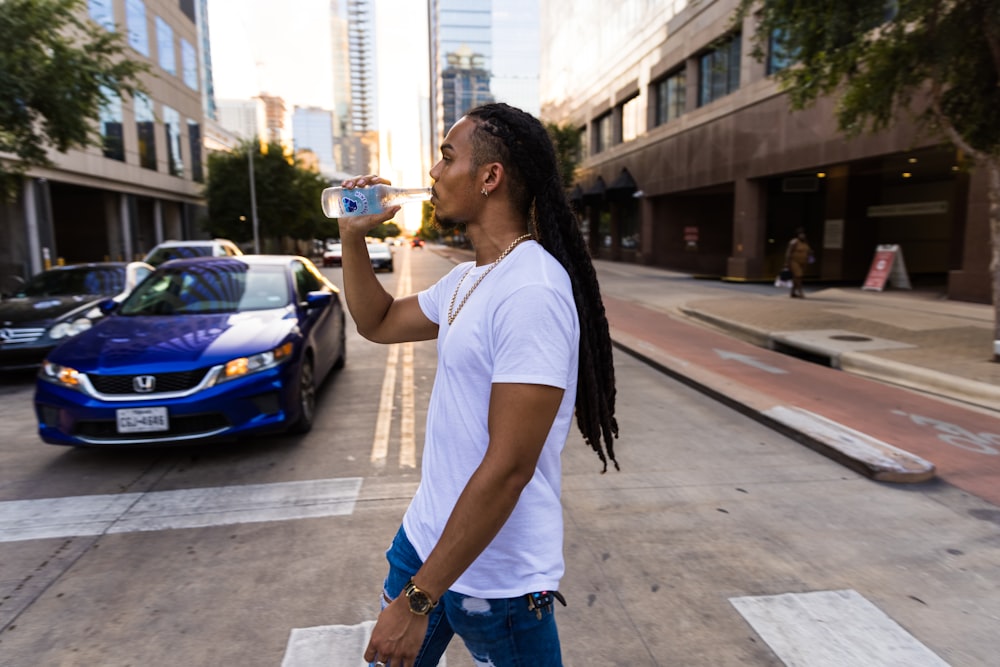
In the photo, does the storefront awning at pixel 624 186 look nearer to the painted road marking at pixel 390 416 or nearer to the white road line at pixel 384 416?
the painted road marking at pixel 390 416

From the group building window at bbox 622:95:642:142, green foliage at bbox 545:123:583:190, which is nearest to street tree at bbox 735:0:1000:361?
building window at bbox 622:95:642:142

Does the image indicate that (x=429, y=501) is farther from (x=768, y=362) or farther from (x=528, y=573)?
(x=768, y=362)

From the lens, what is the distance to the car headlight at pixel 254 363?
16.6 ft

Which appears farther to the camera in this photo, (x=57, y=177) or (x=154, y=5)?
(x=154, y=5)

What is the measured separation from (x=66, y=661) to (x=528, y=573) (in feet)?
7.80

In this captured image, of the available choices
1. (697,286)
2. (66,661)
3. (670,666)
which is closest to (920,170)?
(697,286)

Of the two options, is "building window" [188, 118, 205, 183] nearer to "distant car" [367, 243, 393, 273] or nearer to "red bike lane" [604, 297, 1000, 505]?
"distant car" [367, 243, 393, 273]

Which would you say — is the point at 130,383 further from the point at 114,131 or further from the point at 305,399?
the point at 114,131

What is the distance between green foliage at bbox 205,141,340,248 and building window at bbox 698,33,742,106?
2606 cm

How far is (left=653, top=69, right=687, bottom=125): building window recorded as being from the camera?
2930cm

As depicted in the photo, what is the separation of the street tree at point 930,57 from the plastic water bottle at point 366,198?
346 inches

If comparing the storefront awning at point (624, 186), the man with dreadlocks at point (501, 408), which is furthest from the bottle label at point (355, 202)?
the storefront awning at point (624, 186)

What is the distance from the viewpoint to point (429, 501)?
1.59 m

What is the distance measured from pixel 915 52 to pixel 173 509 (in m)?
9.95
